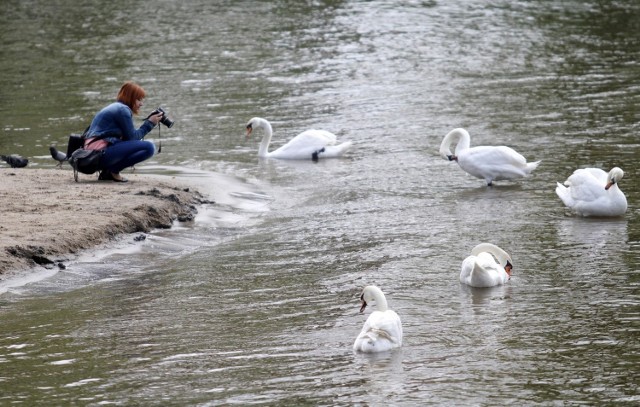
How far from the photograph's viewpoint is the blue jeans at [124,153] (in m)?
15.3

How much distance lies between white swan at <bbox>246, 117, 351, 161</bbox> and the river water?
28cm

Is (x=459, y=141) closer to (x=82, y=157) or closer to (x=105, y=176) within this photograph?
(x=105, y=176)

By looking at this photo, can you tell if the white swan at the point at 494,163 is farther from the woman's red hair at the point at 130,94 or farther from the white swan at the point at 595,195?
the woman's red hair at the point at 130,94

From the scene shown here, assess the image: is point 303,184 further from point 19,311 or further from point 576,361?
point 576,361

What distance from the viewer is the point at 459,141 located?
16.8m

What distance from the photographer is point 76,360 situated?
30.4 feet

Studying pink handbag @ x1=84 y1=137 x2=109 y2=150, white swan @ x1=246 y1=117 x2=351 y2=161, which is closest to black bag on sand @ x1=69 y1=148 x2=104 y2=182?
pink handbag @ x1=84 y1=137 x2=109 y2=150

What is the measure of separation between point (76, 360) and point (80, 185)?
243 inches

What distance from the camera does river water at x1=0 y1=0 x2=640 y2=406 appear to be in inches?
344

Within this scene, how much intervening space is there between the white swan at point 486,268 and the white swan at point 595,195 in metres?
2.87

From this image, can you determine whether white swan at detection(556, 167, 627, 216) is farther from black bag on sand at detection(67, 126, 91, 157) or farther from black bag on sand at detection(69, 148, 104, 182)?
black bag on sand at detection(67, 126, 91, 157)

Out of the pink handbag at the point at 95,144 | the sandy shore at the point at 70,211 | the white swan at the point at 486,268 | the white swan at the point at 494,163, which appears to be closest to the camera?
the white swan at the point at 486,268

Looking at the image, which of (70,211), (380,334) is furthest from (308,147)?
(380,334)

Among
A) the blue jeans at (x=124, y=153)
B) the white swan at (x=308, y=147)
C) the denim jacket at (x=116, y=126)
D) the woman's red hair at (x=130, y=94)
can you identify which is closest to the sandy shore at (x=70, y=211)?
the blue jeans at (x=124, y=153)
